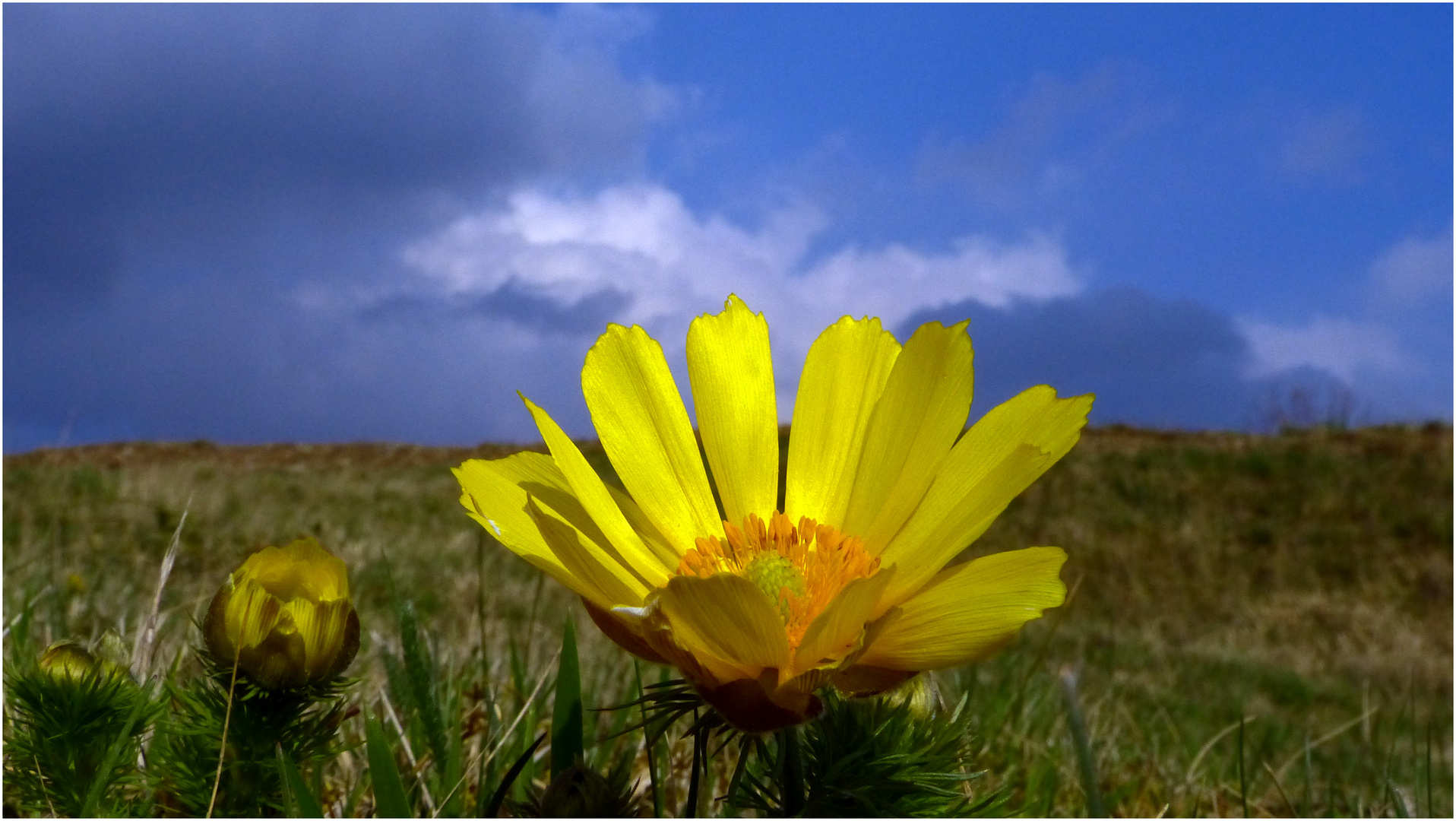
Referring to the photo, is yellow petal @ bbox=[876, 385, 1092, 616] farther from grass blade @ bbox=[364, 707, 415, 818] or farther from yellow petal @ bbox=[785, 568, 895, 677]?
grass blade @ bbox=[364, 707, 415, 818]

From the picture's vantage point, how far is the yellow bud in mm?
1077

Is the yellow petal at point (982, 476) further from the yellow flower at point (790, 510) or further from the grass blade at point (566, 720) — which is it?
the grass blade at point (566, 720)

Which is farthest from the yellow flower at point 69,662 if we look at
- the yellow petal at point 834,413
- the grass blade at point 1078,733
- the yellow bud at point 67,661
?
the grass blade at point 1078,733

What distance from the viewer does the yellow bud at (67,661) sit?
1077 millimetres

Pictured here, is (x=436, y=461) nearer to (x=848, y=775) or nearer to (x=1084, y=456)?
(x=1084, y=456)

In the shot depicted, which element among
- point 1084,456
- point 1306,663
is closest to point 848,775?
point 1306,663

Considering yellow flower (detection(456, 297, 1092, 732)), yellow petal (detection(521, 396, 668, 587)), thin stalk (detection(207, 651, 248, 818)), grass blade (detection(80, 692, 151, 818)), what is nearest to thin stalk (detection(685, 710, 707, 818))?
yellow flower (detection(456, 297, 1092, 732))

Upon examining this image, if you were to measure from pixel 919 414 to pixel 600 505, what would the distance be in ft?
0.99

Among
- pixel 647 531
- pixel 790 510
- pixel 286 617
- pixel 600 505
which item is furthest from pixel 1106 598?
pixel 286 617

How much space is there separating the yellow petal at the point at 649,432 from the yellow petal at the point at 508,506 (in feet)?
0.35

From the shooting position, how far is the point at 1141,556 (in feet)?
38.4

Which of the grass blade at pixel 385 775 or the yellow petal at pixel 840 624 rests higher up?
the yellow petal at pixel 840 624

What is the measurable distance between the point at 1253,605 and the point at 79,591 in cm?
1068

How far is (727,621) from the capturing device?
740mm
